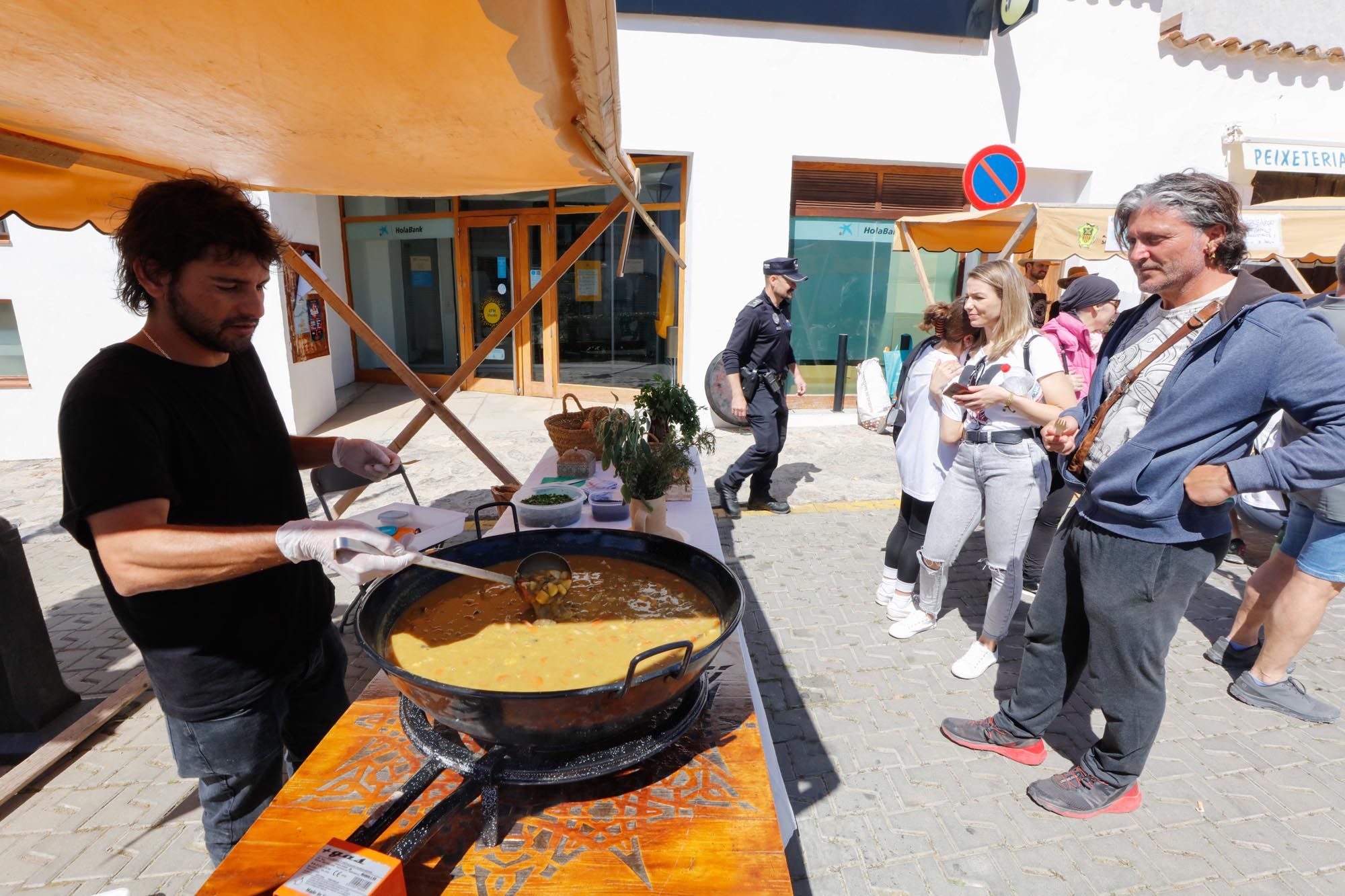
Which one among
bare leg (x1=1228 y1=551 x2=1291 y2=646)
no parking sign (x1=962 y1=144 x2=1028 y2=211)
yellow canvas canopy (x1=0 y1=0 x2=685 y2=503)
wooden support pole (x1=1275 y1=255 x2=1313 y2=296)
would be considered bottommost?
bare leg (x1=1228 y1=551 x2=1291 y2=646)

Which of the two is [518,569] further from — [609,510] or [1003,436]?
[1003,436]

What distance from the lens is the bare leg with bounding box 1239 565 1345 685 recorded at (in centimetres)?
345

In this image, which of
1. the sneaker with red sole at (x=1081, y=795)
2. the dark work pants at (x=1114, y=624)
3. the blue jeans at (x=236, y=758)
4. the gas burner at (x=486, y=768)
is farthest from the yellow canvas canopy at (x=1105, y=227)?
the blue jeans at (x=236, y=758)

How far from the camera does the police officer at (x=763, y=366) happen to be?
5.93m

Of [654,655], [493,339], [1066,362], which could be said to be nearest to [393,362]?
[493,339]

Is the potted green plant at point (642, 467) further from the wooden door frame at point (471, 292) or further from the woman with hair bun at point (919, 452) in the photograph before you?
the wooden door frame at point (471, 292)

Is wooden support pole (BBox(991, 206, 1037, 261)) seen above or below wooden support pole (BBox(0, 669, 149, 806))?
above

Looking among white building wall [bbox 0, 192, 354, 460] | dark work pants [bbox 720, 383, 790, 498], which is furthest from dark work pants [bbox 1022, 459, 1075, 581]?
white building wall [bbox 0, 192, 354, 460]

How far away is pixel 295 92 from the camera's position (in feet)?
6.85

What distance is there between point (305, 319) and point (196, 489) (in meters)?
8.30

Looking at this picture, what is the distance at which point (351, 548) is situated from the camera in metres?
1.57

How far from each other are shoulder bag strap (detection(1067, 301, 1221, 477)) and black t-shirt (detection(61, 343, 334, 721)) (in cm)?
293

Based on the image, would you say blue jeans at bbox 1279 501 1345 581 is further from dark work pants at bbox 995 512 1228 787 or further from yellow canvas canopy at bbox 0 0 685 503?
yellow canvas canopy at bbox 0 0 685 503

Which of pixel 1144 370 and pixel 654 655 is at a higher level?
pixel 1144 370
